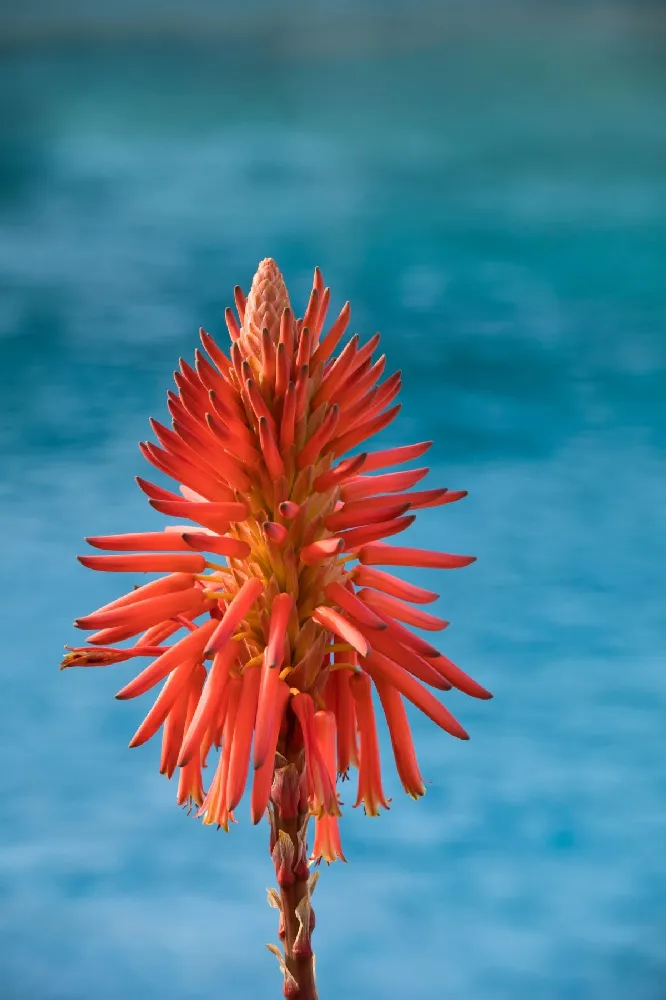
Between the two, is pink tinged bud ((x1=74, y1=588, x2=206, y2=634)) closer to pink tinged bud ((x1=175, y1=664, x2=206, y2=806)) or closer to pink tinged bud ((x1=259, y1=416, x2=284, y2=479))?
pink tinged bud ((x1=175, y1=664, x2=206, y2=806))

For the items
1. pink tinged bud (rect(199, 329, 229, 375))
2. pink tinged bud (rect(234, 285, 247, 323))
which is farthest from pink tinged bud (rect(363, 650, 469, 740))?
pink tinged bud (rect(234, 285, 247, 323))

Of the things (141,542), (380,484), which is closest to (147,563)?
(141,542)

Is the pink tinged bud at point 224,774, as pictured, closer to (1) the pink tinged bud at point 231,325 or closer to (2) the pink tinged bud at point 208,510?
(2) the pink tinged bud at point 208,510

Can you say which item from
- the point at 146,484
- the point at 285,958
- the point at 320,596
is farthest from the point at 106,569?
the point at 285,958

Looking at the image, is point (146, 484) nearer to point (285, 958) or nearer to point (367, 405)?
point (367, 405)

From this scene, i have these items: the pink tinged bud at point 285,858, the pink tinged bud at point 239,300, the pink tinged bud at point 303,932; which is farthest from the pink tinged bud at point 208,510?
the pink tinged bud at point 303,932

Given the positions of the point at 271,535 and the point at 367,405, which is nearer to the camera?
the point at 271,535

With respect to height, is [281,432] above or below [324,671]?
above
